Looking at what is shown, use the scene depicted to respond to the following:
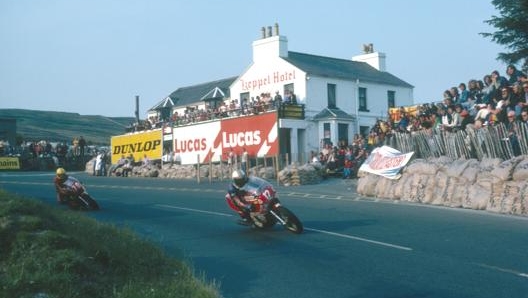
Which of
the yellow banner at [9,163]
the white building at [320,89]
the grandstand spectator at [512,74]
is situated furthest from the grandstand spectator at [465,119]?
the yellow banner at [9,163]

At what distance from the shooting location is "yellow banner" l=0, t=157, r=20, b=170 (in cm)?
4397

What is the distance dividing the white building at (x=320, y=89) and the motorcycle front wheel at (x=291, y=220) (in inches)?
980

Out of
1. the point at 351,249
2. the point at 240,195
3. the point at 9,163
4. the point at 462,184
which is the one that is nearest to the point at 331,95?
the point at 9,163

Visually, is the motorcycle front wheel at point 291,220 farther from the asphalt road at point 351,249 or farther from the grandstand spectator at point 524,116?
the grandstand spectator at point 524,116

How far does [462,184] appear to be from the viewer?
62.5 feet

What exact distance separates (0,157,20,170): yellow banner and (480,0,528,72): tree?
107ft

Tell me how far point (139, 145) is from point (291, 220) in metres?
35.8

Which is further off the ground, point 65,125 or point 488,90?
point 65,125

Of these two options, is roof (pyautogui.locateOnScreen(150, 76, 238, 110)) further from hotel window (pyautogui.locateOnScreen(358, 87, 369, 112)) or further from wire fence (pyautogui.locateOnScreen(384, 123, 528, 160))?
wire fence (pyautogui.locateOnScreen(384, 123, 528, 160))

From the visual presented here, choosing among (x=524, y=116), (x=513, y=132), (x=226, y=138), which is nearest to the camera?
(x=524, y=116)

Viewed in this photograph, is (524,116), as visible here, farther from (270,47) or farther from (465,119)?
(270,47)

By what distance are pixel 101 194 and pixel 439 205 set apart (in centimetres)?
1331

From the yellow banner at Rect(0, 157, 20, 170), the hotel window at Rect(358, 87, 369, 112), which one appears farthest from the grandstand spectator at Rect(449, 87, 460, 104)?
the yellow banner at Rect(0, 157, 20, 170)

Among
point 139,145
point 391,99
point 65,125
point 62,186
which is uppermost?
point 65,125
